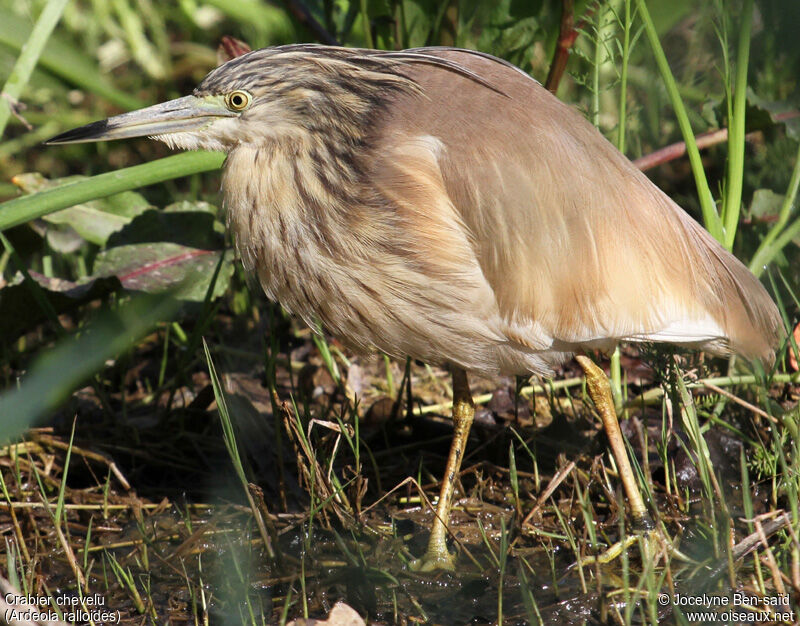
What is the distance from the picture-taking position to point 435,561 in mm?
2307

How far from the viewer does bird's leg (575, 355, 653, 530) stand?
7.70 ft

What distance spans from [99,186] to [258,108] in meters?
0.49

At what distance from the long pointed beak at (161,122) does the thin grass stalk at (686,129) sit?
A: 1054 millimetres

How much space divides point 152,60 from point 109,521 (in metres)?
3.00

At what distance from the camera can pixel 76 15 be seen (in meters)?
4.85

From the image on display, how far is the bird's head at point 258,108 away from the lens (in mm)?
2242

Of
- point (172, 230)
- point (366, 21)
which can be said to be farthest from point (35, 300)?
point (366, 21)

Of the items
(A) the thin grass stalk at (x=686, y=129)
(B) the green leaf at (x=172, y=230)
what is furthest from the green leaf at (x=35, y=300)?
(A) the thin grass stalk at (x=686, y=129)

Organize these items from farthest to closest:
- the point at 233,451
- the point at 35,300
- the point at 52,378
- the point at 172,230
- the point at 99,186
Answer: the point at 172,230
the point at 35,300
the point at 99,186
the point at 233,451
the point at 52,378

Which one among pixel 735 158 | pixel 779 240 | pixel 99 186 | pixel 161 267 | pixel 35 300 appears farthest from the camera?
pixel 161 267

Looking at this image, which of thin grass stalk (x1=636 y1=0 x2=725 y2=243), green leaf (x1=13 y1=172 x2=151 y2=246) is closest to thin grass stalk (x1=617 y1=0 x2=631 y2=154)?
thin grass stalk (x1=636 y1=0 x2=725 y2=243)

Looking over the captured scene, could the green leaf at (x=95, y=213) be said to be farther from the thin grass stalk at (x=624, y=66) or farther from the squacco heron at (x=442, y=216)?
the thin grass stalk at (x=624, y=66)

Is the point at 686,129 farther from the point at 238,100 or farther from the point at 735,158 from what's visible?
the point at 238,100

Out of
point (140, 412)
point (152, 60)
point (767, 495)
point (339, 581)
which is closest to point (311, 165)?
point (339, 581)
